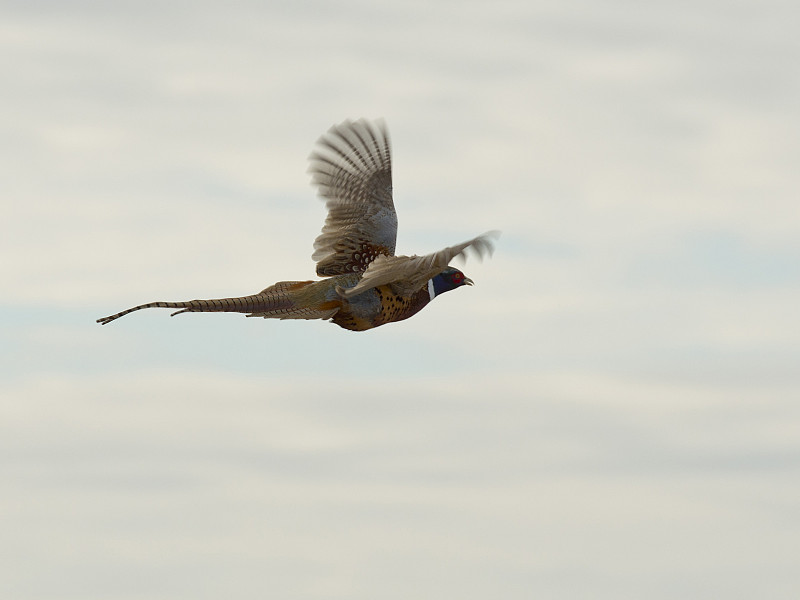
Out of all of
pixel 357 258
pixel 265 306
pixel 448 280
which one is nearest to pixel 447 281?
pixel 448 280

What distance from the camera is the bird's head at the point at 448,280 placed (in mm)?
15773

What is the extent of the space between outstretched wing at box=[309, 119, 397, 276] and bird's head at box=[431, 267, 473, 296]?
2.97ft

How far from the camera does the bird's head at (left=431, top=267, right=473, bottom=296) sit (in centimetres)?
1577

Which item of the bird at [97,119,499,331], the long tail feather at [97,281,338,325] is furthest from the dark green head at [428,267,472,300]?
the long tail feather at [97,281,338,325]

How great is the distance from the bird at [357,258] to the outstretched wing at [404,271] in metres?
0.02

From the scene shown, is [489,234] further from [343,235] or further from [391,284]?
[343,235]

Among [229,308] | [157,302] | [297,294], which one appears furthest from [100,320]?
[297,294]

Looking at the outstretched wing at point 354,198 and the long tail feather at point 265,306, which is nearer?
the long tail feather at point 265,306

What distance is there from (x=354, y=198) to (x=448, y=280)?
2.09m

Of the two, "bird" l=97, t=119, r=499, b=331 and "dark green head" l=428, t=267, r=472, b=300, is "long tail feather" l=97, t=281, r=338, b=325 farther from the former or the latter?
"dark green head" l=428, t=267, r=472, b=300

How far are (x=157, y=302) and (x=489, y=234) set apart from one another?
4533 millimetres

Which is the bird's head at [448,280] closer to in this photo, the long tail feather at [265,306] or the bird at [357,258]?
the bird at [357,258]

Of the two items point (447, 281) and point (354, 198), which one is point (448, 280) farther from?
point (354, 198)

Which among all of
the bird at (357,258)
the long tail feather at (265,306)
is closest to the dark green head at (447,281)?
the bird at (357,258)
